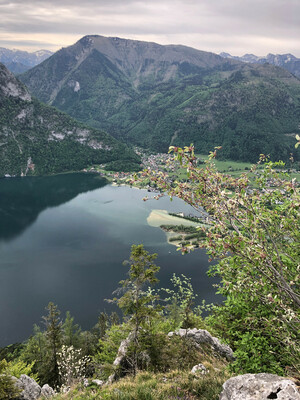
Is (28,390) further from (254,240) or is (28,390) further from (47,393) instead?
(254,240)

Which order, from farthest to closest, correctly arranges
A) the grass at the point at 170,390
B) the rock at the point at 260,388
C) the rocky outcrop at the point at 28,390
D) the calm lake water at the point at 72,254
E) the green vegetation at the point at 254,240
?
the calm lake water at the point at 72,254, the rocky outcrop at the point at 28,390, the grass at the point at 170,390, the green vegetation at the point at 254,240, the rock at the point at 260,388

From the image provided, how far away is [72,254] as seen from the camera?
305 feet

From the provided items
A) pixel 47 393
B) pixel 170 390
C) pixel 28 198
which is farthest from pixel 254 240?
pixel 28 198

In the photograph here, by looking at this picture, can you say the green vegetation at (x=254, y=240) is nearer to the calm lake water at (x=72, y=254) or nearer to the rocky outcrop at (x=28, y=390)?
the rocky outcrop at (x=28, y=390)

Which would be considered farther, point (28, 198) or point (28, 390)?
point (28, 198)

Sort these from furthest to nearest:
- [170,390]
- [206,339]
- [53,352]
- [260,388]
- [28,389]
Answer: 1. [53,352]
2. [206,339]
3. [28,389]
4. [170,390]
5. [260,388]

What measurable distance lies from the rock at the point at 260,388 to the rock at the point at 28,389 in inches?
554

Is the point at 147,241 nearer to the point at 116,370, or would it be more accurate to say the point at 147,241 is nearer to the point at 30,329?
the point at 30,329

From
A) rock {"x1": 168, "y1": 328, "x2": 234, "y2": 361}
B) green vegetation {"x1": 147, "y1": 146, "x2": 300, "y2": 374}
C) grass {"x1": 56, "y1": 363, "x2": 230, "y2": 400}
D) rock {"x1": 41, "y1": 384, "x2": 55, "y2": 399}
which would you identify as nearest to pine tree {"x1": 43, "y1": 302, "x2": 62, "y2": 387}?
rock {"x1": 41, "y1": 384, "x2": 55, "y2": 399}

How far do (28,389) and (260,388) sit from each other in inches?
659

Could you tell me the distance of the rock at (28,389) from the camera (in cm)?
1705

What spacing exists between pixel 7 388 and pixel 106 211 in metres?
120

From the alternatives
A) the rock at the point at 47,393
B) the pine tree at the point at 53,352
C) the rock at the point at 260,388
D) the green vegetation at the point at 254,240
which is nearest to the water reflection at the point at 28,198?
the pine tree at the point at 53,352

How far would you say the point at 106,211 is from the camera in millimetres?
135125
